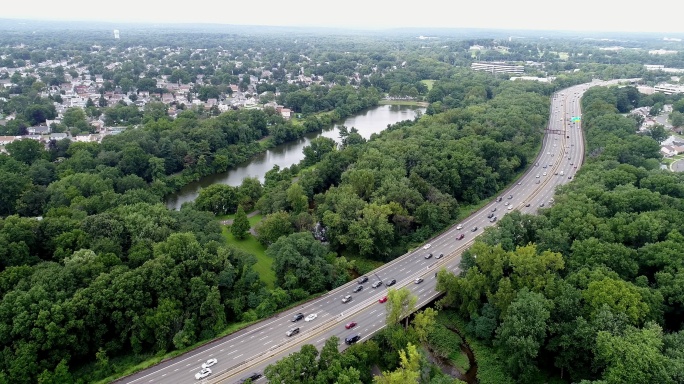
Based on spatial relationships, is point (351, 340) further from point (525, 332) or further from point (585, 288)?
point (585, 288)

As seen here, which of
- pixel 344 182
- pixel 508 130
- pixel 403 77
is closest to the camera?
pixel 344 182

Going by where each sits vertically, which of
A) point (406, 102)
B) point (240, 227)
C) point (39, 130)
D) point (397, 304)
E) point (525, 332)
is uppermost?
point (406, 102)

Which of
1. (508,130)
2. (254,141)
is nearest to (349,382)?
(508,130)

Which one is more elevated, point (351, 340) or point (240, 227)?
point (240, 227)

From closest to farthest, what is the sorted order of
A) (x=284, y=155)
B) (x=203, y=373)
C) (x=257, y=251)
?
1. (x=203, y=373)
2. (x=257, y=251)
3. (x=284, y=155)

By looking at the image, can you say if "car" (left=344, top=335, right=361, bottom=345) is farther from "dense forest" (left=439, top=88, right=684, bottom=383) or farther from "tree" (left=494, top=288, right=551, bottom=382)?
"tree" (left=494, top=288, right=551, bottom=382)

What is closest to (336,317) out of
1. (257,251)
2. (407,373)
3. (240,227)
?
(407,373)

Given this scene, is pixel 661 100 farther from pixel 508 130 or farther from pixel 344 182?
pixel 344 182
